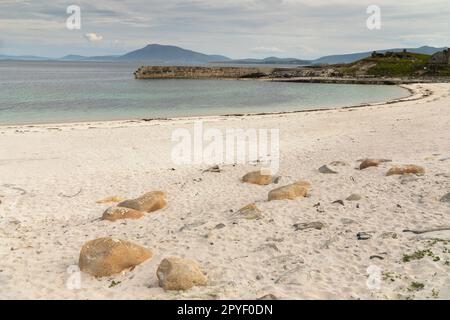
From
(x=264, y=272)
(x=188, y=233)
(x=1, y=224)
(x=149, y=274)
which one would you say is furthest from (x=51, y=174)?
(x=264, y=272)

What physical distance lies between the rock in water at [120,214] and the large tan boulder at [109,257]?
2.97 meters

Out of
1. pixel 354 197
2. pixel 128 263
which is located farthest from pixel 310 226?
pixel 128 263

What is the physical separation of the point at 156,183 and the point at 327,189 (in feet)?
21.4

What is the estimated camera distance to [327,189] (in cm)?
1380

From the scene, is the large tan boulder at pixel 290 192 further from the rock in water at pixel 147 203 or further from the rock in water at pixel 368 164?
the rock in water at pixel 147 203

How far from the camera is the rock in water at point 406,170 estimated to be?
1418 cm

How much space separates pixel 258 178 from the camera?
1552cm

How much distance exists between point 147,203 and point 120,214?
0.97 meters

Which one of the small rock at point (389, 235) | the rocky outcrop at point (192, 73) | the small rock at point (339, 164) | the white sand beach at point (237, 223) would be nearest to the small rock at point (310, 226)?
the white sand beach at point (237, 223)

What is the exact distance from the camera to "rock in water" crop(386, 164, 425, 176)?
14178 mm

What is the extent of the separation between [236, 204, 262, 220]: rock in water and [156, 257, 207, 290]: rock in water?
3.45m

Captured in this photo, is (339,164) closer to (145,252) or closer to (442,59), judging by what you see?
(145,252)

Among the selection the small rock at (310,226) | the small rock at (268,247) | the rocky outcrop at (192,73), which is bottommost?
the small rock at (268,247)
